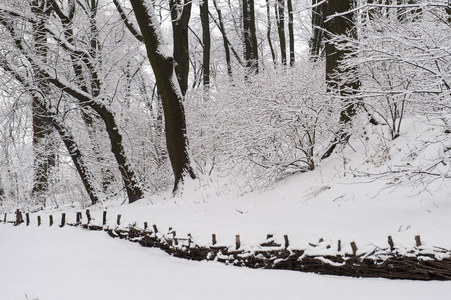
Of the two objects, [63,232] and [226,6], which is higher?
[226,6]

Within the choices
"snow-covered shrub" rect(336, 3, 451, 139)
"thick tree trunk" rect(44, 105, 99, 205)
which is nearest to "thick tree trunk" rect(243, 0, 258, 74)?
"thick tree trunk" rect(44, 105, 99, 205)

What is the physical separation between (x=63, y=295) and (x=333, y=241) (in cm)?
266

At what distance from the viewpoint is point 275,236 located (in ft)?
15.0

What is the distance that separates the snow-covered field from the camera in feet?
12.0

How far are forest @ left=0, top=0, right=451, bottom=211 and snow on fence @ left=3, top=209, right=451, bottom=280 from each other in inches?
40.9

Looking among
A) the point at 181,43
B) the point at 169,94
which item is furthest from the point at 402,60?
the point at 181,43

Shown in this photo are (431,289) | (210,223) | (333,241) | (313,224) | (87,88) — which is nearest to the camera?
(431,289)

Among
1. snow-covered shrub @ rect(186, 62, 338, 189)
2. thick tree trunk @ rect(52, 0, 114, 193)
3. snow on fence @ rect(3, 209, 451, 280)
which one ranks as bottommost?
snow on fence @ rect(3, 209, 451, 280)

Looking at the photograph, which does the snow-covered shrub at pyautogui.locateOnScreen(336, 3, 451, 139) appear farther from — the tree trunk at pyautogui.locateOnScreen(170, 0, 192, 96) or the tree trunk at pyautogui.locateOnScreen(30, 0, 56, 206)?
the tree trunk at pyautogui.locateOnScreen(30, 0, 56, 206)

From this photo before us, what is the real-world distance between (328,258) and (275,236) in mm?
780

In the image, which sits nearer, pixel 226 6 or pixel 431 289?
pixel 431 289

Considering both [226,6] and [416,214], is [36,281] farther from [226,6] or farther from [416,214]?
[226,6]

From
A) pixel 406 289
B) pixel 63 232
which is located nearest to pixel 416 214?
pixel 406 289

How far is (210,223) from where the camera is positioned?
18.9 feet
